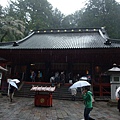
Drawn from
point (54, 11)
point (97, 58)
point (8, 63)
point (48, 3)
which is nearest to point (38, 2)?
point (48, 3)

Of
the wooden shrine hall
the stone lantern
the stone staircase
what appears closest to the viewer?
the stone lantern

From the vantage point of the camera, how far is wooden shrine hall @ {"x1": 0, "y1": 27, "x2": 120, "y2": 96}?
47.9 ft

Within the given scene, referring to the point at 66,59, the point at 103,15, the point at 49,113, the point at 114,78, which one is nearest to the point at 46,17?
the point at 103,15

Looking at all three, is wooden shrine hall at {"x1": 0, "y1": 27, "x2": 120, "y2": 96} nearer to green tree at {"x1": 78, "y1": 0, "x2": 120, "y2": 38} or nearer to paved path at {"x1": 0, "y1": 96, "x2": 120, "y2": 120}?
paved path at {"x1": 0, "y1": 96, "x2": 120, "y2": 120}

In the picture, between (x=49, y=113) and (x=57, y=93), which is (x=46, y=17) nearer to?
(x=57, y=93)

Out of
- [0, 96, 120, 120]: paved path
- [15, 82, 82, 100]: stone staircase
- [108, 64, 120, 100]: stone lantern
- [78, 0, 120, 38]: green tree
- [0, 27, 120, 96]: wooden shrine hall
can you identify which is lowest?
[0, 96, 120, 120]: paved path

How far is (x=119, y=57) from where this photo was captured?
50.6ft

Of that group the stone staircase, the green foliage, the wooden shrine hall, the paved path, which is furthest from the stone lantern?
the green foliage

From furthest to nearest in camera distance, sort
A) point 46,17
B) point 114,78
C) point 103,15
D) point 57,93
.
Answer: point 46,17
point 103,15
point 57,93
point 114,78

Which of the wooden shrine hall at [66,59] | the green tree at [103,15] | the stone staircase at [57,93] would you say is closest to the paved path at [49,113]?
the stone staircase at [57,93]

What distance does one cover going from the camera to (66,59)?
55.3ft

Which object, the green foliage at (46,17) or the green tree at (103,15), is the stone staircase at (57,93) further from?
the green tree at (103,15)

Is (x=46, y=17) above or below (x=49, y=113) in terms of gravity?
above

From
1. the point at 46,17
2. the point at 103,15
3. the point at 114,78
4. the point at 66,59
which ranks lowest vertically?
the point at 114,78
